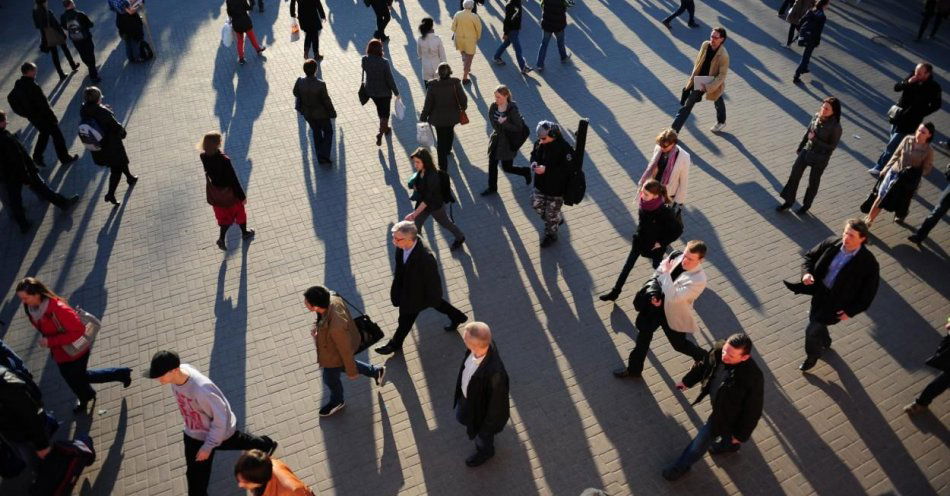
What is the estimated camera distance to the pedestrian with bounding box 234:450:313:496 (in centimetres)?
372

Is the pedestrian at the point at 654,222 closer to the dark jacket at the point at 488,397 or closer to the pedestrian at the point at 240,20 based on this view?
the dark jacket at the point at 488,397

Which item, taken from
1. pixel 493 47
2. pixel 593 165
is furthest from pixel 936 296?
pixel 493 47

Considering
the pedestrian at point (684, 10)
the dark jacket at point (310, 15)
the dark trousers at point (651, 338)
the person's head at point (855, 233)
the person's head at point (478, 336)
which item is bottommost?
the dark trousers at point (651, 338)

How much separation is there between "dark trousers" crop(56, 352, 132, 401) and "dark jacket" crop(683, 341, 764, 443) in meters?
5.29

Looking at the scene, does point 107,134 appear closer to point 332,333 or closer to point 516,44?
point 332,333

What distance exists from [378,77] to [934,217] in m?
7.74

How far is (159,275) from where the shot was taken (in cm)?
752

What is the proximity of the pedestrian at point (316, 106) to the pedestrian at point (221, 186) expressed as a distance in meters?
1.90

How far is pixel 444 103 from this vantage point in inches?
340

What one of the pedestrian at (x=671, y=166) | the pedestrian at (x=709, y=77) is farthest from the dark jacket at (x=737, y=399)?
the pedestrian at (x=709, y=77)

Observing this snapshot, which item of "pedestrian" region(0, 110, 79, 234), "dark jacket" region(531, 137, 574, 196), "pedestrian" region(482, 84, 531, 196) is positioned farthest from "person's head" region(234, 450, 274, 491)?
"pedestrian" region(0, 110, 79, 234)

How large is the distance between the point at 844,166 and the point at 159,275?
32.8 ft

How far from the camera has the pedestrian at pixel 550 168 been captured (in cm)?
718

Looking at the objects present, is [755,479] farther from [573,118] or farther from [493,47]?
[493,47]
